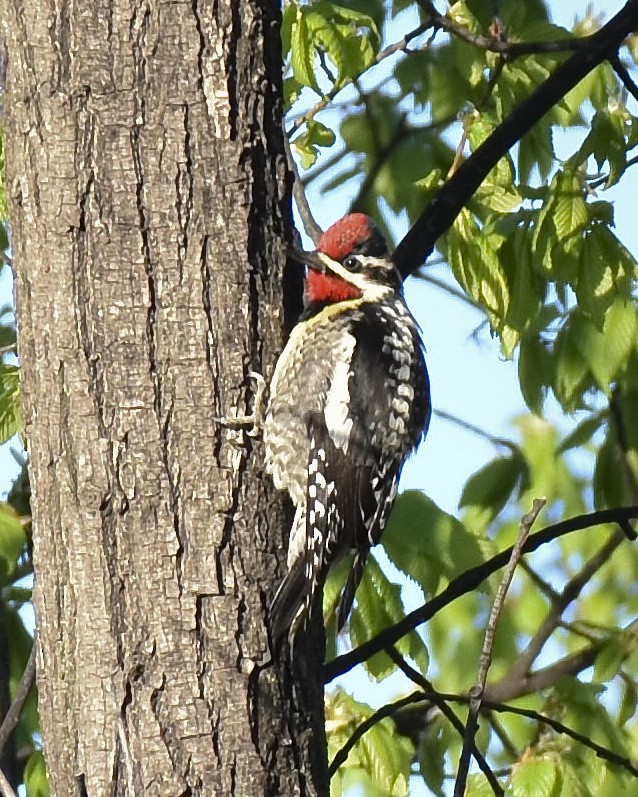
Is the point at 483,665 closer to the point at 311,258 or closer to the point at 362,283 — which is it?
the point at 311,258

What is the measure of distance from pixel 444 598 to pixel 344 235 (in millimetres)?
1178

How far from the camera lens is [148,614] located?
2391mm

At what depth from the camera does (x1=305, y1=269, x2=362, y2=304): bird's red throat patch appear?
3631 mm

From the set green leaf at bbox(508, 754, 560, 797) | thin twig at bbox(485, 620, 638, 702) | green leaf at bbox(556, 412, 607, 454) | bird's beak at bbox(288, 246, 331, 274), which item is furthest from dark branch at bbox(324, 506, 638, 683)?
thin twig at bbox(485, 620, 638, 702)

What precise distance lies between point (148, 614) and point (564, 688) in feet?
6.23

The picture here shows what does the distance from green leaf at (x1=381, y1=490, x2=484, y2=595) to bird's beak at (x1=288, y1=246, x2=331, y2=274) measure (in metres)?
0.62

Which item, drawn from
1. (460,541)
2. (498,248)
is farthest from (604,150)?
(460,541)

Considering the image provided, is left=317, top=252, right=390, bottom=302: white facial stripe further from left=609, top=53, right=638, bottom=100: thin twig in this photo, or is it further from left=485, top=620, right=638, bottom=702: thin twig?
left=485, top=620, right=638, bottom=702: thin twig

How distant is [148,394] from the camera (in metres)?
2.48

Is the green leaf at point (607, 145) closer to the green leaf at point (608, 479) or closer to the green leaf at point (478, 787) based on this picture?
the green leaf at point (608, 479)

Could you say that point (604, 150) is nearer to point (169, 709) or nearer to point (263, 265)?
point (263, 265)

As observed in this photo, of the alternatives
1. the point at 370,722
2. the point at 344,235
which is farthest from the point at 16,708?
the point at 344,235

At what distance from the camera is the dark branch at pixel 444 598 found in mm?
2713

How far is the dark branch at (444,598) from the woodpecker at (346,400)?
164mm
